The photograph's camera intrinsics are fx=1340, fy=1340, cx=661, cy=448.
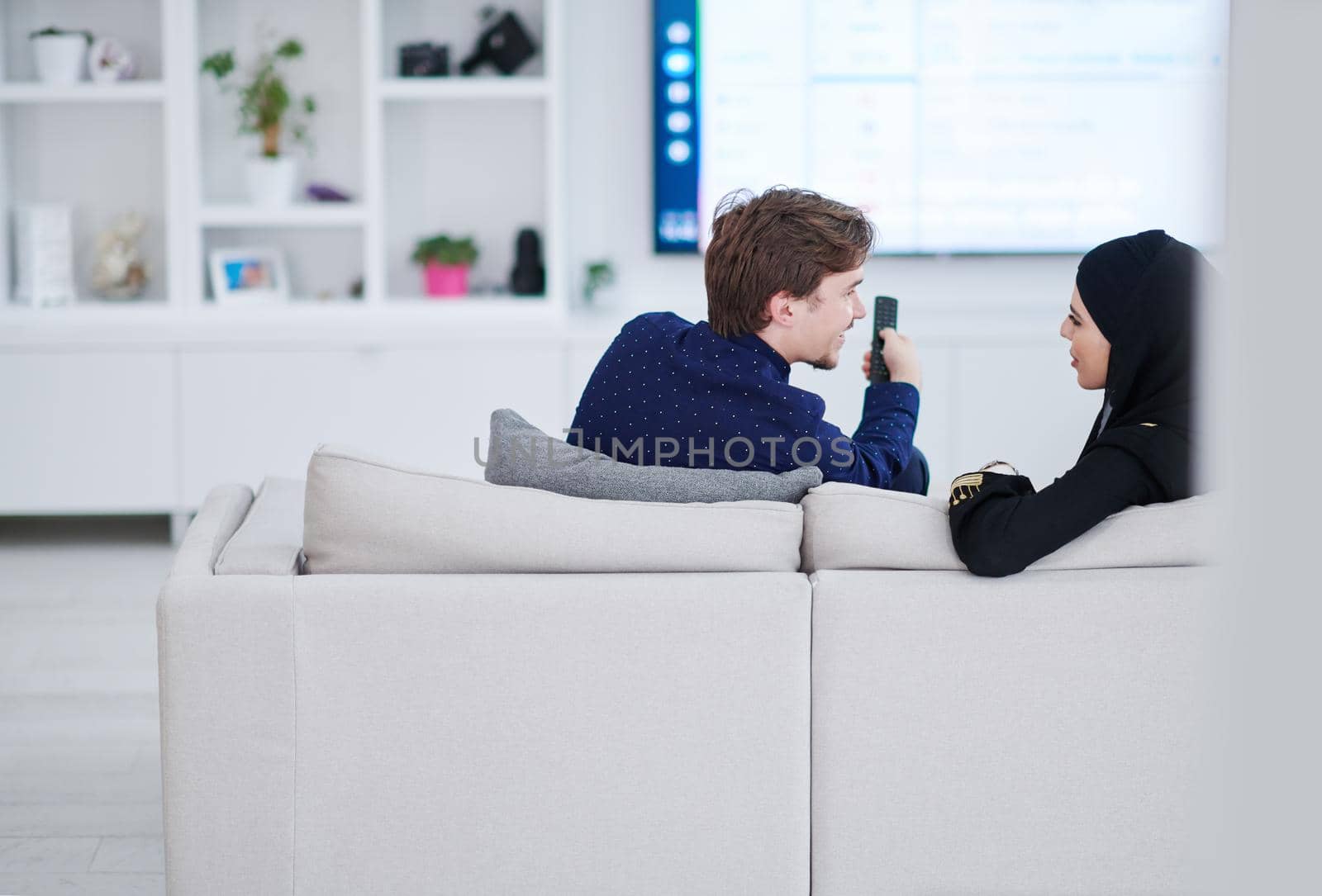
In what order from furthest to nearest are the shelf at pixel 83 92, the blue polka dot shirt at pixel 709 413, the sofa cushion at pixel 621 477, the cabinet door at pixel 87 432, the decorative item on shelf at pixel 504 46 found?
the decorative item on shelf at pixel 504 46 → the shelf at pixel 83 92 → the cabinet door at pixel 87 432 → the blue polka dot shirt at pixel 709 413 → the sofa cushion at pixel 621 477

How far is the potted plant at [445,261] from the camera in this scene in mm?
4336

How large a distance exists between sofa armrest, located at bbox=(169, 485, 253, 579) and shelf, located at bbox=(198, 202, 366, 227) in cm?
223

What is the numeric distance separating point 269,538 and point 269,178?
2824 millimetres

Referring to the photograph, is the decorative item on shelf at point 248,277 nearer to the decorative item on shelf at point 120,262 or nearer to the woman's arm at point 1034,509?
the decorative item on shelf at point 120,262

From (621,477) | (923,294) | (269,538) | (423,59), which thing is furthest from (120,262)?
(621,477)

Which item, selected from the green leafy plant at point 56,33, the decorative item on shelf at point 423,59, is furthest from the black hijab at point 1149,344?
the green leafy plant at point 56,33

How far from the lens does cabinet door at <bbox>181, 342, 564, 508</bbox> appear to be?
3988mm

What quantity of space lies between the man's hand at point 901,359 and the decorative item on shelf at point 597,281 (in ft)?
7.66

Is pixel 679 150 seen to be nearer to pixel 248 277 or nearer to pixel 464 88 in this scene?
pixel 464 88

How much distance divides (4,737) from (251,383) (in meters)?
1.68

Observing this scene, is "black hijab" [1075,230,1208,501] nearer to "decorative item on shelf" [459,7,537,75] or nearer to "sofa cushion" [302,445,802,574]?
"sofa cushion" [302,445,802,574]

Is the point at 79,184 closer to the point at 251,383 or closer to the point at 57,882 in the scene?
the point at 251,383

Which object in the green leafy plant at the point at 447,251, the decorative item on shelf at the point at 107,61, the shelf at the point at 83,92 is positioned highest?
the decorative item on shelf at the point at 107,61

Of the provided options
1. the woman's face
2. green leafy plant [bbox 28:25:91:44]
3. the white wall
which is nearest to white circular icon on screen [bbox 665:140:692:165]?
the white wall
